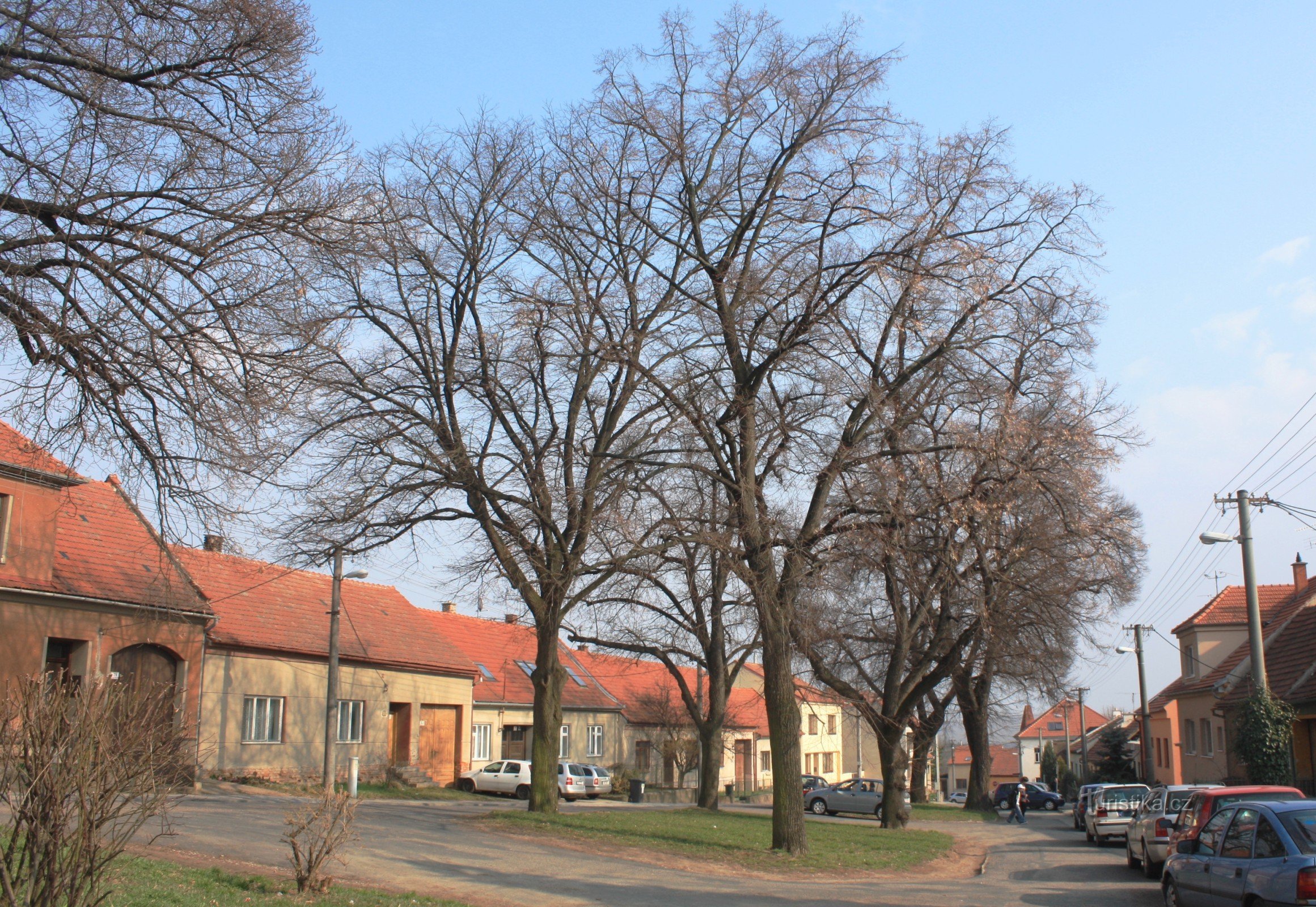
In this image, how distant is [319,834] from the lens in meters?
10.8

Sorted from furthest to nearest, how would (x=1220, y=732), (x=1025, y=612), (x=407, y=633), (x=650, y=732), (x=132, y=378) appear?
(x=650, y=732)
(x=407, y=633)
(x=1220, y=732)
(x=1025, y=612)
(x=132, y=378)

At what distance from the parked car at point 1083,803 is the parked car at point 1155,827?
7.87 meters

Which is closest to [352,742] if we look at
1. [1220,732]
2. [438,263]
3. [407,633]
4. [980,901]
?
[407,633]

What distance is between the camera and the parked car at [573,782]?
35.4 meters

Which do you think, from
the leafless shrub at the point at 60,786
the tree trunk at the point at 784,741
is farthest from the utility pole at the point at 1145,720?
the leafless shrub at the point at 60,786

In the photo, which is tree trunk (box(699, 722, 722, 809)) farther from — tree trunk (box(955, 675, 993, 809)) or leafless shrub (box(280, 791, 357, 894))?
leafless shrub (box(280, 791, 357, 894))

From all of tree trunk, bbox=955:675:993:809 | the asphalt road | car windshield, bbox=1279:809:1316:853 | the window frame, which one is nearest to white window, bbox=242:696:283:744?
the window frame

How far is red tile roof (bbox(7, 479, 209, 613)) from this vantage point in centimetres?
2258

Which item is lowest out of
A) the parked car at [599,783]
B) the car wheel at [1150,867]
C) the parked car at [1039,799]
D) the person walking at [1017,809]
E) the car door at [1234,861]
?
the parked car at [1039,799]

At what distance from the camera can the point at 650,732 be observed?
169 ft

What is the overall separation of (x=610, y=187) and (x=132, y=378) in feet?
37.4

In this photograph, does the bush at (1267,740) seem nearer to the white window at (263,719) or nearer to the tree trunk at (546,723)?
the tree trunk at (546,723)

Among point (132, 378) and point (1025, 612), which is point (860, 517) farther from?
point (132, 378)

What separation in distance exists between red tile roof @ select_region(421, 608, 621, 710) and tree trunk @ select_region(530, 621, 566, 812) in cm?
1859
